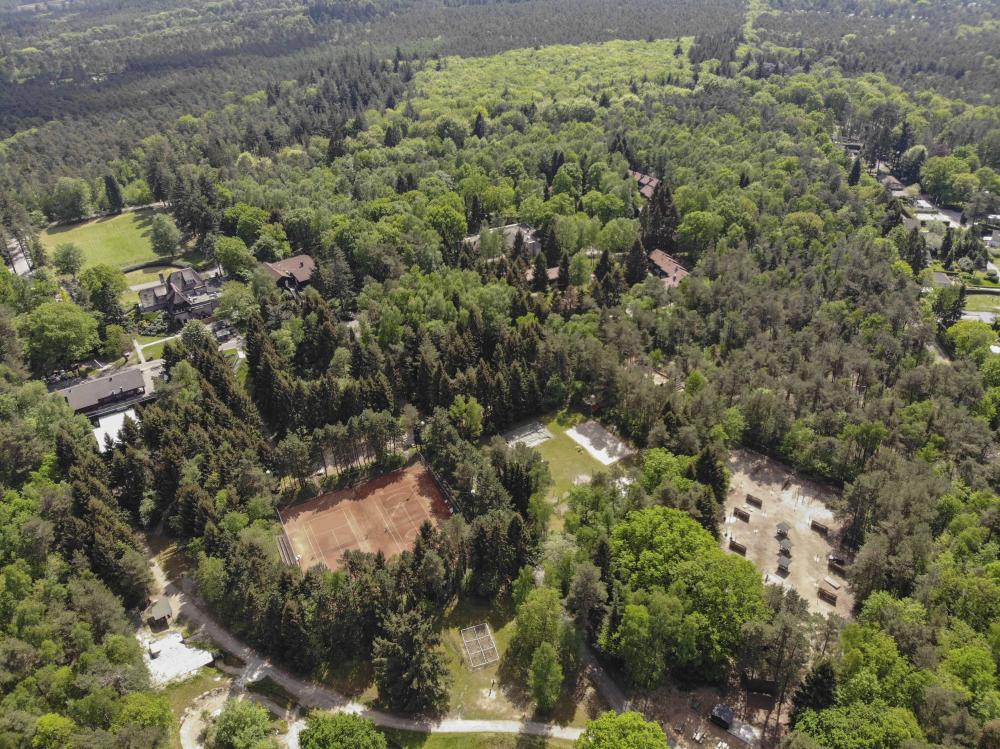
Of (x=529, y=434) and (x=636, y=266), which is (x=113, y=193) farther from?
(x=529, y=434)

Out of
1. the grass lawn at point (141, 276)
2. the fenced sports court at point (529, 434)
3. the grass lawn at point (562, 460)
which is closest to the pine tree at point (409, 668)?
the grass lawn at point (562, 460)

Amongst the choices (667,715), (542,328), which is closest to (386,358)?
(542,328)

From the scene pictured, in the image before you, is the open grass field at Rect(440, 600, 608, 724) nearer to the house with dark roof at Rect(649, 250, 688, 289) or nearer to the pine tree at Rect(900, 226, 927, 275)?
the house with dark roof at Rect(649, 250, 688, 289)

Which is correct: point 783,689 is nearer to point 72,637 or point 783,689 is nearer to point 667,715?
point 667,715

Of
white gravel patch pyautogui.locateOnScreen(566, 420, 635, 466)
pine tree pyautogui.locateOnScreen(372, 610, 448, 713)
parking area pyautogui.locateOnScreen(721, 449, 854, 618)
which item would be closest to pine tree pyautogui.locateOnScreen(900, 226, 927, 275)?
parking area pyautogui.locateOnScreen(721, 449, 854, 618)


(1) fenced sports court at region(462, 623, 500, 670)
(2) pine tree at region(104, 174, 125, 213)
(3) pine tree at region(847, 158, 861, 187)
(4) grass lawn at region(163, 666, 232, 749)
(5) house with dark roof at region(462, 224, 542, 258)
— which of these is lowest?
(1) fenced sports court at region(462, 623, 500, 670)

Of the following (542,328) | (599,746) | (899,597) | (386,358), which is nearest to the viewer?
(599,746)

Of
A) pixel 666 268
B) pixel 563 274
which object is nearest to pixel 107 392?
pixel 563 274
